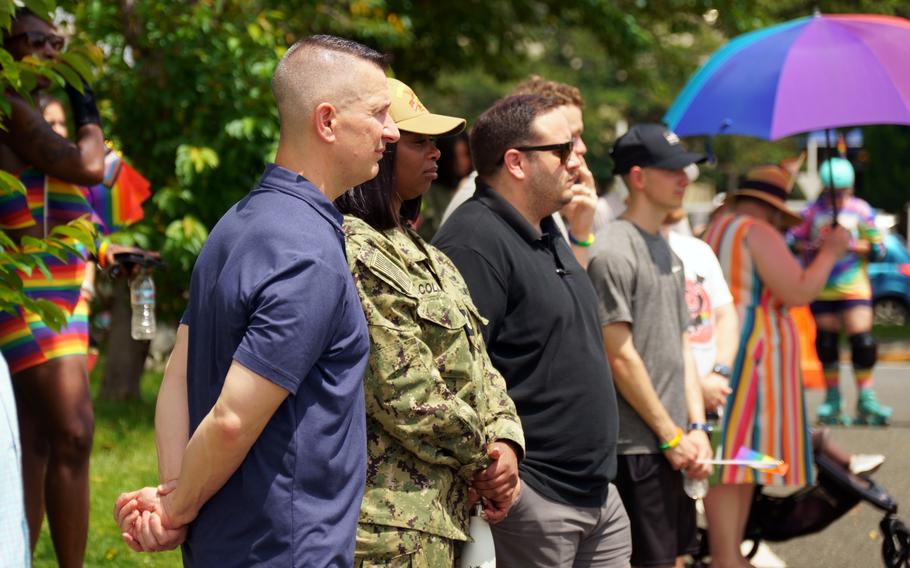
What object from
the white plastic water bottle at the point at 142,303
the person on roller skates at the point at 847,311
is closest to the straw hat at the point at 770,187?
the white plastic water bottle at the point at 142,303

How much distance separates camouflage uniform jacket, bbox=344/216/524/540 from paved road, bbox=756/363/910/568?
13.4 ft

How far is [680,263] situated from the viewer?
524 cm

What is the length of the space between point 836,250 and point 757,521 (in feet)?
4.46

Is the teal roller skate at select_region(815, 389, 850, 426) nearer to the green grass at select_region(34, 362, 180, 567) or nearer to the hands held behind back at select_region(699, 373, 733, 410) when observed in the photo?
the green grass at select_region(34, 362, 180, 567)

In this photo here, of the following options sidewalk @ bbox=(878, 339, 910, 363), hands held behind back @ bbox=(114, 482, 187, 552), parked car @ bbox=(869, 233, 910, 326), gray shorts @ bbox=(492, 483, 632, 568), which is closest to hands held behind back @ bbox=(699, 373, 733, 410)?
gray shorts @ bbox=(492, 483, 632, 568)

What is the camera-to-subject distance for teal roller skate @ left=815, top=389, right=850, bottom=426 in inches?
442

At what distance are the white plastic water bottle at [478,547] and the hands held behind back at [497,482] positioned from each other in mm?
24

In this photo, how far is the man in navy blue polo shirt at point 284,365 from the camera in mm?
2516

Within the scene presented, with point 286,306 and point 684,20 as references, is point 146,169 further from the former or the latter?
point 684,20

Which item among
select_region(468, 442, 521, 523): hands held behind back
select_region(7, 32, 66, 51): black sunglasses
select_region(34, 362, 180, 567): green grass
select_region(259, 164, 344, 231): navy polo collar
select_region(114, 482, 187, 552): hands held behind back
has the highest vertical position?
select_region(259, 164, 344, 231): navy polo collar

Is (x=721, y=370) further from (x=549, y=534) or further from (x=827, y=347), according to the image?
(x=827, y=347)

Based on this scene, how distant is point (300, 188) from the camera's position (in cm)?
269

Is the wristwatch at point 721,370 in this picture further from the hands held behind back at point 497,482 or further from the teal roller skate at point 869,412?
the teal roller skate at point 869,412

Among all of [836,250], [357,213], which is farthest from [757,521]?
[357,213]
